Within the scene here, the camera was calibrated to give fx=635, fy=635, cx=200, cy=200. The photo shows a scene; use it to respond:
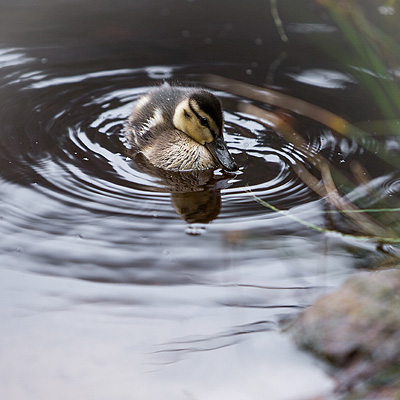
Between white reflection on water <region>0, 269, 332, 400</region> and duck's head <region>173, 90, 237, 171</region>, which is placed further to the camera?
duck's head <region>173, 90, 237, 171</region>

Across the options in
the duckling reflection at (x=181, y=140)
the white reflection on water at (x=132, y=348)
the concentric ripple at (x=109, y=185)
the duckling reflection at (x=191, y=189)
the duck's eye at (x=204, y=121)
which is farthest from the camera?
the duck's eye at (x=204, y=121)

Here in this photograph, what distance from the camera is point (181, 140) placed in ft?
11.5

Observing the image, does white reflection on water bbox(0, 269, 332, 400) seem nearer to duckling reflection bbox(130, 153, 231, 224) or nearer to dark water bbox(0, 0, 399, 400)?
dark water bbox(0, 0, 399, 400)

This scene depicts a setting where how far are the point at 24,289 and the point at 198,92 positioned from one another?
4.87ft

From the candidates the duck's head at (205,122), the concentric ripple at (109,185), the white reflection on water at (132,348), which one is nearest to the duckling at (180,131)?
the duck's head at (205,122)

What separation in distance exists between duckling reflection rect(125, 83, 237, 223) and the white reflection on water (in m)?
0.81

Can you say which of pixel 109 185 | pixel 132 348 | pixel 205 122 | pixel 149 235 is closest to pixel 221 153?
pixel 205 122

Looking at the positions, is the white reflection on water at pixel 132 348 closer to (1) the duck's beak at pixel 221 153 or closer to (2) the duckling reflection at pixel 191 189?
(2) the duckling reflection at pixel 191 189

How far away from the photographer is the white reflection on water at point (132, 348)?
1884 mm

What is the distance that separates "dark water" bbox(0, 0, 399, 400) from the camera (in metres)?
1.97

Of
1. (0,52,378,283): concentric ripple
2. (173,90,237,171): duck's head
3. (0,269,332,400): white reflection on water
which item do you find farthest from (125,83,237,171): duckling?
(0,269,332,400): white reflection on water

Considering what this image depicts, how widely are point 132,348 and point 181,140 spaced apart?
1.67m

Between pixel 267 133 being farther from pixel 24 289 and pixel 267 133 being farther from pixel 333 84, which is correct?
pixel 24 289

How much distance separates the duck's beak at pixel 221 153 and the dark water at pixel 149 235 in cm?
7
